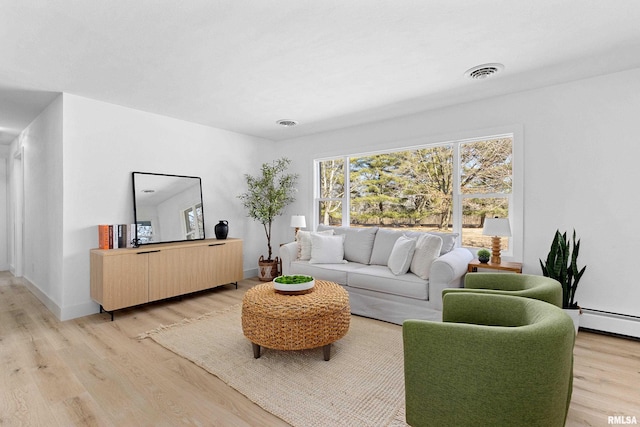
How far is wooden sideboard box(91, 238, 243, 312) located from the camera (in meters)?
3.32

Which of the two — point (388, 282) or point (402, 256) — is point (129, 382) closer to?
point (388, 282)

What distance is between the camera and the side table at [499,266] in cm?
311

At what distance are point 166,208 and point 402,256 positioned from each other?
314cm

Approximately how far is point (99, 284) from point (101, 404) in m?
1.81

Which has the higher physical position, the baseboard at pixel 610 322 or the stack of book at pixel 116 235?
the stack of book at pixel 116 235

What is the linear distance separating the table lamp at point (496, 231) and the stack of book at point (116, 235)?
4053mm

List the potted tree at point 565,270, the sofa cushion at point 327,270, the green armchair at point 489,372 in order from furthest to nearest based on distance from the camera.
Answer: the sofa cushion at point 327,270 < the potted tree at point 565,270 < the green armchair at point 489,372

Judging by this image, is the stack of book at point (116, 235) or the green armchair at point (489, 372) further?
the stack of book at point (116, 235)

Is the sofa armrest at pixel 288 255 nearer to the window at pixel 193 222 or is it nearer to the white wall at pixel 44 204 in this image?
the window at pixel 193 222

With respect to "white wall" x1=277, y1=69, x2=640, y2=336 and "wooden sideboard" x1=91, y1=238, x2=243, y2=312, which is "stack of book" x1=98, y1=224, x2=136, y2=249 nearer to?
"wooden sideboard" x1=91, y1=238, x2=243, y2=312

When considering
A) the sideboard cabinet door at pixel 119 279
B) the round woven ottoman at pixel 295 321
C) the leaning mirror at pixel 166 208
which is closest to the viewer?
the round woven ottoman at pixel 295 321

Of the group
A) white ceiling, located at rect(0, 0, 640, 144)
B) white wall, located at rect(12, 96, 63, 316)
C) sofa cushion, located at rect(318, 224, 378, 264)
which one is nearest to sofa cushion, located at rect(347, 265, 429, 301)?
sofa cushion, located at rect(318, 224, 378, 264)

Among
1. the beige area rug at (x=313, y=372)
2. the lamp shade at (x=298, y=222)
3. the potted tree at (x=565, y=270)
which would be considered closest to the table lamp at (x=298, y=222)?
the lamp shade at (x=298, y=222)

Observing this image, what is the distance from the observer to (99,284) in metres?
3.33
